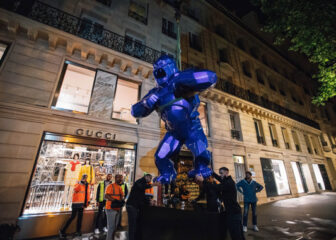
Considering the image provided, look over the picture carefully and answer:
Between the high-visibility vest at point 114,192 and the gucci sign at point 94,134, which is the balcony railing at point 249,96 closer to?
the gucci sign at point 94,134

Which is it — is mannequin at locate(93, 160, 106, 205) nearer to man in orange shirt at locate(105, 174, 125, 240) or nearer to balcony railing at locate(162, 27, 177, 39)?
man in orange shirt at locate(105, 174, 125, 240)

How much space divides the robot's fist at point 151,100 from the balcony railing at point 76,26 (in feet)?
22.8

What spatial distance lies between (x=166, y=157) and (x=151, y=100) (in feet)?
2.70

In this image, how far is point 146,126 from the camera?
781 cm

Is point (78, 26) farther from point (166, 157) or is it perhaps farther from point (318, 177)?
point (318, 177)

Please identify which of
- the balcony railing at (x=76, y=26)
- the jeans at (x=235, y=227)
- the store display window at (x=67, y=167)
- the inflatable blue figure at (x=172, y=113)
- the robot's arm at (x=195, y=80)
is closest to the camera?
the robot's arm at (x=195, y=80)

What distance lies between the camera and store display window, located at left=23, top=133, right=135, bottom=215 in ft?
17.9

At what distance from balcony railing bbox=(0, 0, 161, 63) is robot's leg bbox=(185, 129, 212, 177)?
7.37m

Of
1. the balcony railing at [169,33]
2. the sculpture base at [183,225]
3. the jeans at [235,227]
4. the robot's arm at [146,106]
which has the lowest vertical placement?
the jeans at [235,227]

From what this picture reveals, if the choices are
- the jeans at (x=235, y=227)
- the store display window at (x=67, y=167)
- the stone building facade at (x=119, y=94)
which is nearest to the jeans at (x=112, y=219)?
the stone building facade at (x=119, y=94)

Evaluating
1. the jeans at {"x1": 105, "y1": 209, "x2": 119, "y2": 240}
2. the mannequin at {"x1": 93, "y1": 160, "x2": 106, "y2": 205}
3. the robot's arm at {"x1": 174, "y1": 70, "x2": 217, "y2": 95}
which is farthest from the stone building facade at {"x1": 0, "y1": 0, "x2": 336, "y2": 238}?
the robot's arm at {"x1": 174, "y1": 70, "x2": 217, "y2": 95}

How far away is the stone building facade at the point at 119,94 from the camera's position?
5.47 meters

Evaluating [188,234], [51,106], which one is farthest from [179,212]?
[51,106]

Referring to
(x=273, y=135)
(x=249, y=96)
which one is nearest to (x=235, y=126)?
(x=249, y=96)
